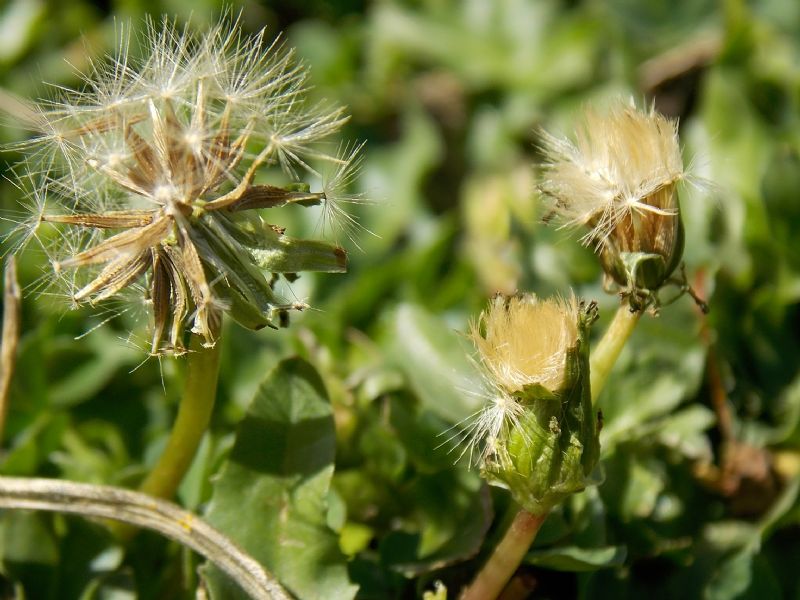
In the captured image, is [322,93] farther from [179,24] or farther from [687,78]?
[687,78]

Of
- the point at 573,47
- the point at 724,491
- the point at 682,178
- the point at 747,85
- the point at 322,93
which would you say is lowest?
the point at 724,491

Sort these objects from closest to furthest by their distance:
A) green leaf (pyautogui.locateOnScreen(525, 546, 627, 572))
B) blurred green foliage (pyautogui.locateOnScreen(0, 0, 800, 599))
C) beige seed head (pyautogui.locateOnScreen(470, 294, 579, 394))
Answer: beige seed head (pyautogui.locateOnScreen(470, 294, 579, 394)), green leaf (pyautogui.locateOnScreen(525, 546, 627, 572)), blurred green foliage (pyautogui.locateOnScreen(0, 0, 800, 599))

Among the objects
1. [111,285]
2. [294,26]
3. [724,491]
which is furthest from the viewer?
[294,26]

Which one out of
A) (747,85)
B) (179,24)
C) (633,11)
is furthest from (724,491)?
(179,24)

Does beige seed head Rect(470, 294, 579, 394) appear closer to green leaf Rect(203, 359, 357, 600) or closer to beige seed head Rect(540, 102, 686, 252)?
beige seed head Rect(540, 102, 686, 252)

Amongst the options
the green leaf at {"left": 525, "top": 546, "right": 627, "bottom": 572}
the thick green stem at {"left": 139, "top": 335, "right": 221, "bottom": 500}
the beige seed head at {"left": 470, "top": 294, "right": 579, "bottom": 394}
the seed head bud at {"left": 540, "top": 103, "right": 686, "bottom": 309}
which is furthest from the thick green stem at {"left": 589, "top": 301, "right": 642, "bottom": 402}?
the thick green stem at {"left": 139, "top": 335, "right": 221, "bottom": 500}

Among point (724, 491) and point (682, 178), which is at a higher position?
point (682, 178)
